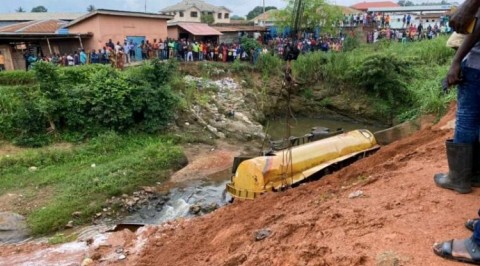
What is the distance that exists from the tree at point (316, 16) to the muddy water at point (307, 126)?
12.5m

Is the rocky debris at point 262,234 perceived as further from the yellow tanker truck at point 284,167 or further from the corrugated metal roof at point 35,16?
the corrugated metal roof at point 35,16

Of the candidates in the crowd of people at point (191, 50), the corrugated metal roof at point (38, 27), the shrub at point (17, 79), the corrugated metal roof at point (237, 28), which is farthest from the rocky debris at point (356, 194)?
the corrugated metal roof at point (237, 28)

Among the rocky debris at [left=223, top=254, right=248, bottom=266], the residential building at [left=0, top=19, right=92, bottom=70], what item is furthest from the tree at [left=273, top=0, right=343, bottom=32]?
the rocky debris at [left=223, top=254, right=248, bottom=266]

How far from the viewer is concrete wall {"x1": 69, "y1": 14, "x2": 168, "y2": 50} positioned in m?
28.3

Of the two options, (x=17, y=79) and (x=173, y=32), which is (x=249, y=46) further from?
(x=17, y=79)

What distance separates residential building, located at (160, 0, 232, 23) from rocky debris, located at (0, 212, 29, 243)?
52015 millimetres

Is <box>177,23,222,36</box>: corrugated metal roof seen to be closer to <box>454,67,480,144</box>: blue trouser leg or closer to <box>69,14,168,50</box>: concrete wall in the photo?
<box>69,14,168,50</box>: concrete wall

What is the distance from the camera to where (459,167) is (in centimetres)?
493

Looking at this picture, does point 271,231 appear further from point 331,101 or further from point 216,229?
point 331,101

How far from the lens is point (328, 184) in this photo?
26.8 feet

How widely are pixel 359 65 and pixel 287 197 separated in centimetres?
2053

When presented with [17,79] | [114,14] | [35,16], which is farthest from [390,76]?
[35,16]

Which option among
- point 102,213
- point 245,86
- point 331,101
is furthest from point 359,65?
point 102,213

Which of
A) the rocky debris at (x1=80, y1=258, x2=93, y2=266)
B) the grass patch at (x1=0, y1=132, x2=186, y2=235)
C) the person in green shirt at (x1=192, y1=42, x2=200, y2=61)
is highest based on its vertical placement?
the person in green shirt at (x1=192, y1=42, x2=200, y2=61)
